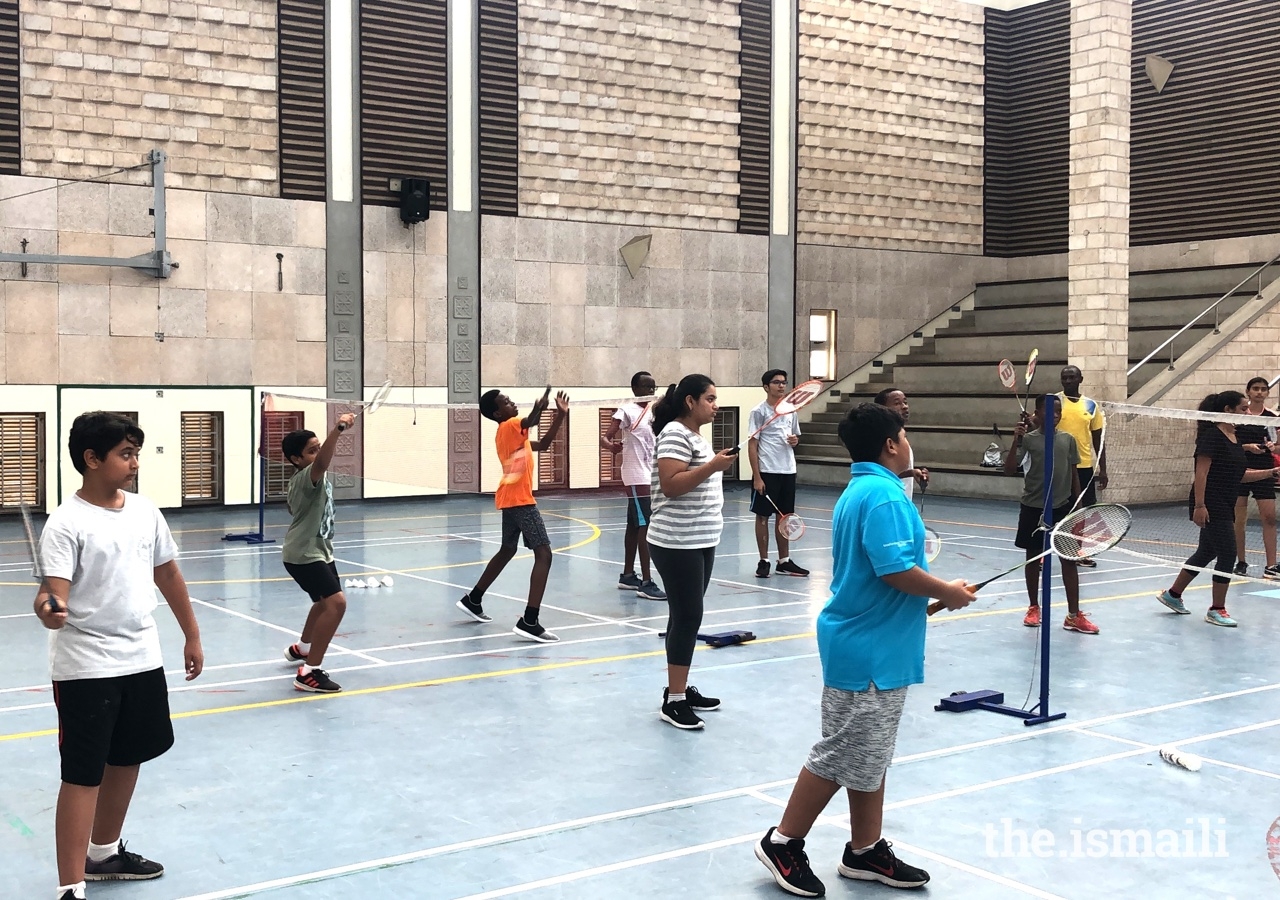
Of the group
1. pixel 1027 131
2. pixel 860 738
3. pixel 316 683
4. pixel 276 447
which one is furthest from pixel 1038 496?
pixel 1027 131

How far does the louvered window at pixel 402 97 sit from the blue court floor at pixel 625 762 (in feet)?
37.7

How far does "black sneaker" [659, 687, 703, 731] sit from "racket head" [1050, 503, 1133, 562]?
7.36 ft

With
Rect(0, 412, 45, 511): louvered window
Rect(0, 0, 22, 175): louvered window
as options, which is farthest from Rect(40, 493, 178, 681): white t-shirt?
Rect(0, 0, 22, 175): louvered window

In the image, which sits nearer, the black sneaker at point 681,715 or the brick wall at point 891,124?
the black sneaker at point 681,715

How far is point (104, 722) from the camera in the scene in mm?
4781

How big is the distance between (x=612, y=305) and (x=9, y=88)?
10323 mm

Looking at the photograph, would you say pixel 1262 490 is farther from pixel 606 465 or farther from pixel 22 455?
pixel 22 455

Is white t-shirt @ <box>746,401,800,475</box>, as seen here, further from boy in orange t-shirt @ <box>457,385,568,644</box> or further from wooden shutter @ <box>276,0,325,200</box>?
wooden shutter @ <box>276,0,325,200</box>

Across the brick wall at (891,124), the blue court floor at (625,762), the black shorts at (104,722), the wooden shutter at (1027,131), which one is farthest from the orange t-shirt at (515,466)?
the wooden shutter at (1027,131)

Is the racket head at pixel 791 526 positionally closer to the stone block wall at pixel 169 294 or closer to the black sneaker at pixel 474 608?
the black sneaker at pixel 474 608

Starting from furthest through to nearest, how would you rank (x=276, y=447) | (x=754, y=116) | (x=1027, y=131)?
(x=1027, y=131) → (x=754, y=116) → (x=276, y=447)

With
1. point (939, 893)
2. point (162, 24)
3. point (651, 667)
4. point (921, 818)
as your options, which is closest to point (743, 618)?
point (651, 667)

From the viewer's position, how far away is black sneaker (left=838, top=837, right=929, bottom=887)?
5117 mm

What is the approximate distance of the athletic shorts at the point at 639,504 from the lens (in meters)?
12.0
